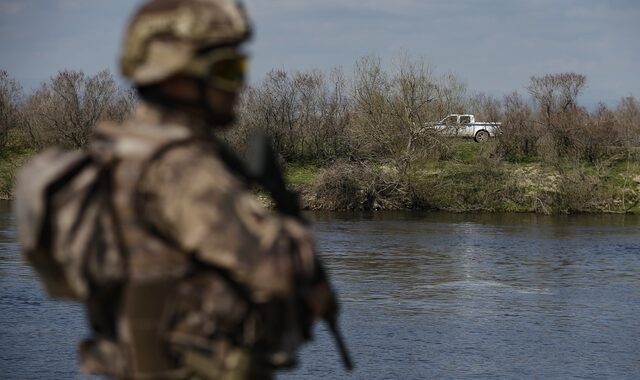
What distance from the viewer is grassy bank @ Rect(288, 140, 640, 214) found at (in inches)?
1687

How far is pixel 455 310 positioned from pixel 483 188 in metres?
25.9

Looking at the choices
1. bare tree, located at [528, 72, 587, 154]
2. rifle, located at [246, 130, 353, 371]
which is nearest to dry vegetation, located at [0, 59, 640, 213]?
bare tree, located at [528, 72, 587, 154]

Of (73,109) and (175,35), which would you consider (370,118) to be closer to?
(73,109)

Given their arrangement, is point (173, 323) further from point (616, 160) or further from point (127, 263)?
point (616, 160)

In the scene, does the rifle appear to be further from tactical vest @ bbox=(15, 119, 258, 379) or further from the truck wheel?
the truck wheel

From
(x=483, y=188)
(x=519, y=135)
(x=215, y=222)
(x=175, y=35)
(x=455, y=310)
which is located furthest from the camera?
(x=519, y=135)

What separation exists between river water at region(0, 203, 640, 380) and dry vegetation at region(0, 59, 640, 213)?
9864mm

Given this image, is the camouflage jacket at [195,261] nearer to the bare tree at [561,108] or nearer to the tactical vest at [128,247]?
the tactical vest at [128,247]

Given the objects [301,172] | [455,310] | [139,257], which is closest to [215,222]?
[139,257]

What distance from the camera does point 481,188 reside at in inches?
1743

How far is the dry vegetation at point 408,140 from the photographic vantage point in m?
43.5

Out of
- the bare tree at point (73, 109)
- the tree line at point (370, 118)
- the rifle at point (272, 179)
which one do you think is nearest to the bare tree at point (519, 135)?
the tree line at point (370, 118)

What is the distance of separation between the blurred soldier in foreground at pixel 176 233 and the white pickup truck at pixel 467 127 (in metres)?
45.2

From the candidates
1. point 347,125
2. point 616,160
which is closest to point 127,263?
point 616,160
